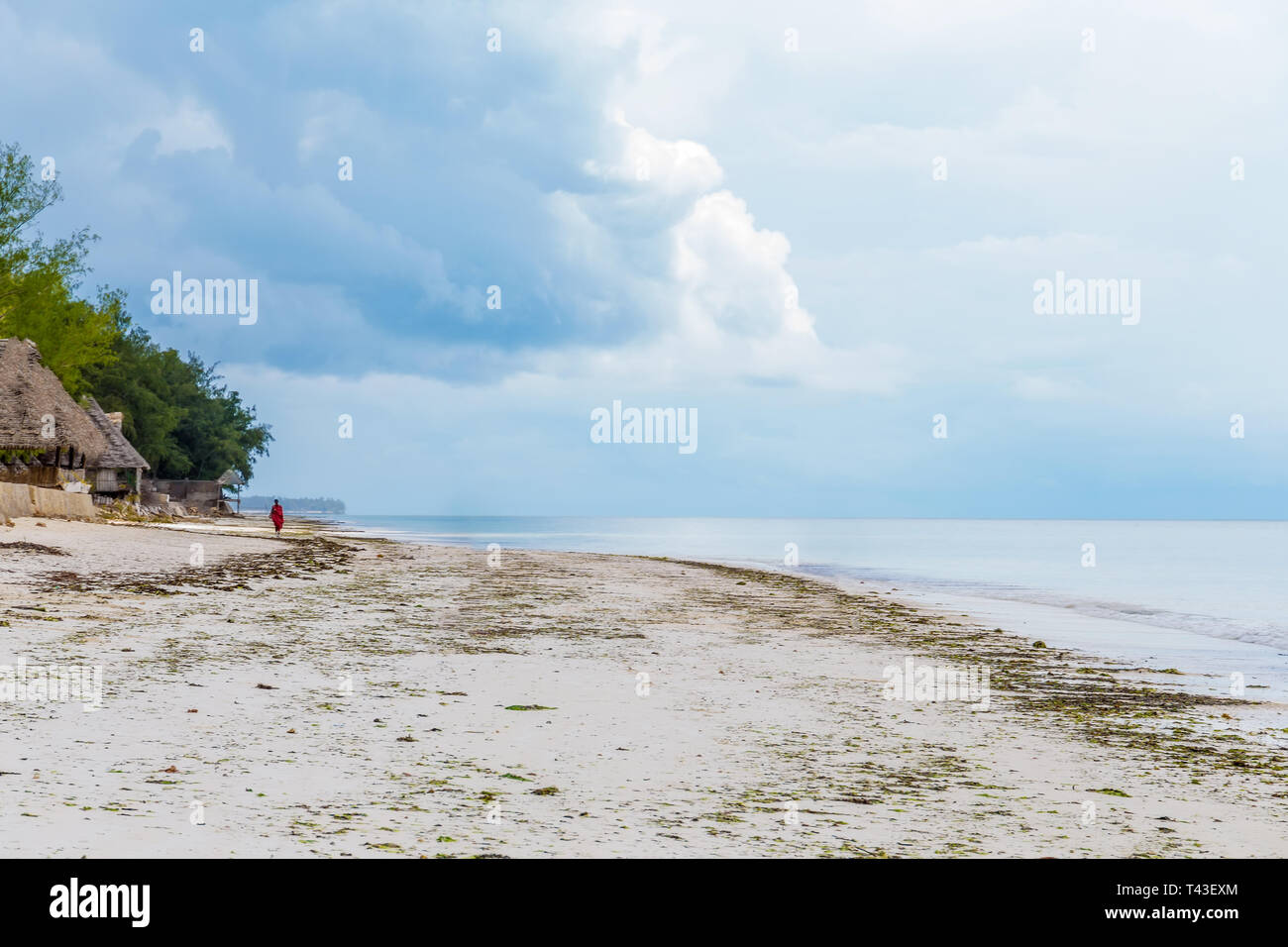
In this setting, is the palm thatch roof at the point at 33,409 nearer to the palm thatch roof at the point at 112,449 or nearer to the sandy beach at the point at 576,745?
the palm thatch roof at the point at 112,449

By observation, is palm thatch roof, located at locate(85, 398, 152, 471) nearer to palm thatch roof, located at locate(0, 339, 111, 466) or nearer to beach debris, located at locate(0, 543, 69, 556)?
palm thatch roof, located at locate(0, 339, 111, 466)

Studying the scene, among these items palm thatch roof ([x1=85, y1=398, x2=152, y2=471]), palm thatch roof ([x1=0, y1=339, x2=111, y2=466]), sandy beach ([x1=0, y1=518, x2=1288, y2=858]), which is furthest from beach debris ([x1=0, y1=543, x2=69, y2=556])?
palm thatch roof ([x1=85, y1=398, x2=152, y2=471])

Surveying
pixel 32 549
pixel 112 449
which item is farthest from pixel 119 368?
pixel 32 549

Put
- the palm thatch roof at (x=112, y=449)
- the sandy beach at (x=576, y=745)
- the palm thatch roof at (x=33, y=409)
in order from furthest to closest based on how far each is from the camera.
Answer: the palm thatch roof at (x=112, y=449) < the palm thatch roof at (x=33, y=409) < the sandy beach at (x=576, y=745)

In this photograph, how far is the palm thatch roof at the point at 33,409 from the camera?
41.1 m

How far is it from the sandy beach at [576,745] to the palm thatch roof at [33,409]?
2808cm

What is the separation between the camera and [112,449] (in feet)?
184

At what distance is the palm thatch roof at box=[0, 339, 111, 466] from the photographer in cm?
4109

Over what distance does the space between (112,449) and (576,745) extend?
185ft

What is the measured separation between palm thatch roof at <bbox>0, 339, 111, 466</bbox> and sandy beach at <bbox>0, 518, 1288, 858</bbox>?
2808cm

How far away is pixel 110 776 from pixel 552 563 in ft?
106

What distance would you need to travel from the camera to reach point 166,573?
68.0 ft

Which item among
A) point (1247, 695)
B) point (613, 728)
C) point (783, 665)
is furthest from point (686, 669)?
point (1247, 695)

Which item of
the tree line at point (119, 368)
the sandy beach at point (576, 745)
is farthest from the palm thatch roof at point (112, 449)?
the sandy beach at point (576, 745)
